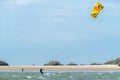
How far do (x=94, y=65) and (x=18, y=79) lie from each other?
250 ft

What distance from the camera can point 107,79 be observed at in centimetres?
9275

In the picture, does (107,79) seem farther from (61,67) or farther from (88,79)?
(61,67)

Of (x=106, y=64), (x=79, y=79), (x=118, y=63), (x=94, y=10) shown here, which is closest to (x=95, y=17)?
(x=94, y=10)

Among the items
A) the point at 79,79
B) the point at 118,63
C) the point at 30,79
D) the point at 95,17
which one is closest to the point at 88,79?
the point at 79,79

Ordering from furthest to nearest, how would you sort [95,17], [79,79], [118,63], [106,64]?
[106,64]
[118,63]
[79,79]
[95,17]

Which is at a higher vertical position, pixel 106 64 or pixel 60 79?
pixel 106 64

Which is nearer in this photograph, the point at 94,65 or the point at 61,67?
the point at 61,67

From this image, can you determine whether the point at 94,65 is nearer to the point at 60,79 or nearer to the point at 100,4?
the point at 60,79

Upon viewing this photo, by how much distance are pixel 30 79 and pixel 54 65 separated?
65.4 meters

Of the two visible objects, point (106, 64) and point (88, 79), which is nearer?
point (88, 79)

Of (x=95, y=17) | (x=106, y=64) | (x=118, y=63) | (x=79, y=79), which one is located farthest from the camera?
(x=106, y=64)

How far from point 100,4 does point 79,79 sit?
2164cm

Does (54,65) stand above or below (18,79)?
above

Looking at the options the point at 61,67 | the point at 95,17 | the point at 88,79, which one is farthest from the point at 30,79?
the point at 61,67
